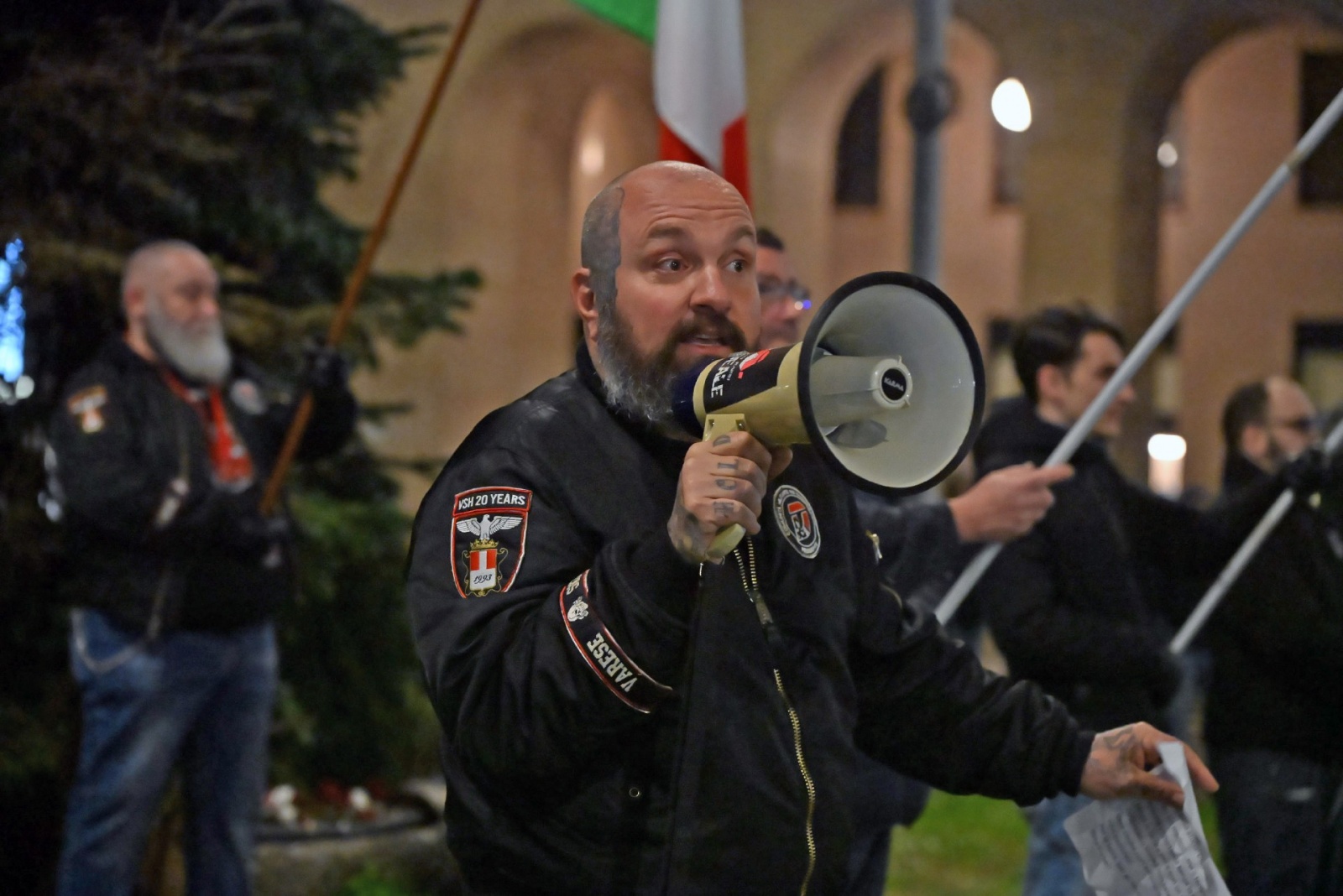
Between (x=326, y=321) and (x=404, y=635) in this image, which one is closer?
(x=326, y=321)

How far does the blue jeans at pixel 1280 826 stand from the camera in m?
4.20

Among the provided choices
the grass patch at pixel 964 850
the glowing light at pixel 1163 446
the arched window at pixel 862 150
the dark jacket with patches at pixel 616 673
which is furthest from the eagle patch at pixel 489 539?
the arched window at pixel 862 150

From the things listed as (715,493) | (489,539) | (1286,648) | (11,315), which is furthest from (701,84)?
(11,315)

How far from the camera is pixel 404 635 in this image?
6469mm

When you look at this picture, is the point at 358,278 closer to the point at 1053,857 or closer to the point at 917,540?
the point at 917,540

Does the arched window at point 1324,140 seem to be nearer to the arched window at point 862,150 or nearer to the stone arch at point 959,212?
the stone arch at point 959,212

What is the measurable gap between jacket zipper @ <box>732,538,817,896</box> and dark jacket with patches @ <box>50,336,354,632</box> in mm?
2534

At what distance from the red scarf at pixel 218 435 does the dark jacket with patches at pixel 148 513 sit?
47mm

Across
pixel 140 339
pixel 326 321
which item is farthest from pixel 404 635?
pixel 140 339

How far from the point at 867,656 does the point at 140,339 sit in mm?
2866

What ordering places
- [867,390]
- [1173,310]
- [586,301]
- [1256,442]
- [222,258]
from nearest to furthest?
[867,390] < [586,301] < [1173,310] < [1256,442] < [222,258]

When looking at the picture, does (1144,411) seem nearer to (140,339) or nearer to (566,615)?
(140,339)

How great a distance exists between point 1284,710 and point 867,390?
289cm

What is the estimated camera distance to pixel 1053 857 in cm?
429
